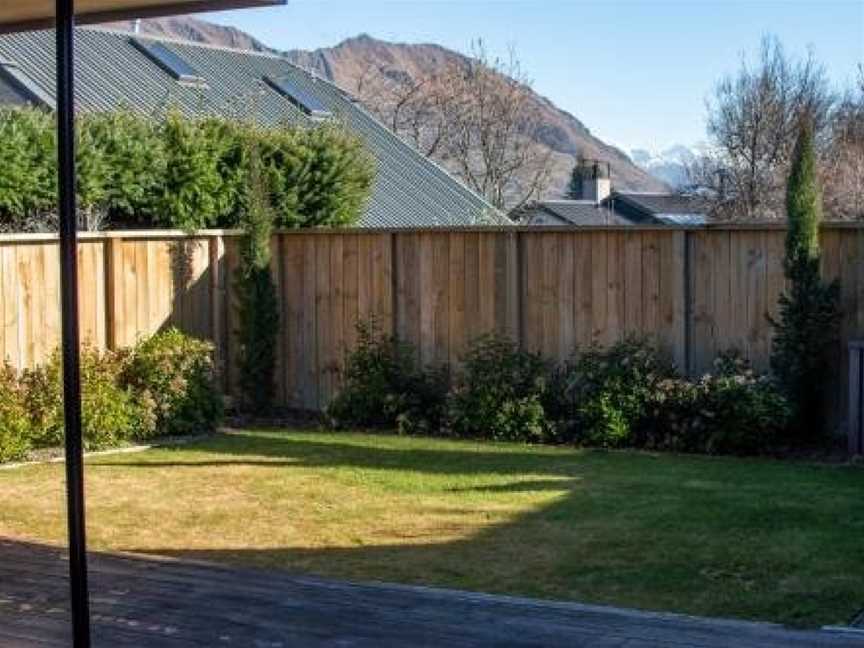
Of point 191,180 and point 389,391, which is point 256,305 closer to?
point 191,180

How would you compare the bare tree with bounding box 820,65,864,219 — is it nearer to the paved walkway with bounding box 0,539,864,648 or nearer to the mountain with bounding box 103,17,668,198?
the mountain with bounding box 103,17,668,198

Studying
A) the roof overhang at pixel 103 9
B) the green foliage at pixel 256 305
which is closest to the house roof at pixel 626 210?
the green foliage at pixel 256 305

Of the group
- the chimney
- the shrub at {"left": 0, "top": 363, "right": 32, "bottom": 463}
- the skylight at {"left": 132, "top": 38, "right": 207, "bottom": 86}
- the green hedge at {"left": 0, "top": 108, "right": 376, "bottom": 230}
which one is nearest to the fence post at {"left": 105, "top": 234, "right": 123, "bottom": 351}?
the green hedge at {"left": 0, "top": 108, "right": 376, "bottom": 230}

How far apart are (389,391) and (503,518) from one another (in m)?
4.63

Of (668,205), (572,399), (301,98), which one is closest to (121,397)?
(572,399)

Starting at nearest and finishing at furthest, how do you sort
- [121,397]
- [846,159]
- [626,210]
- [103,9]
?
[103,9] → [121,397] → [846,159] → [626,210]

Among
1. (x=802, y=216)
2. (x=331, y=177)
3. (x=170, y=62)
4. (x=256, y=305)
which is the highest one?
(x=170, y=62)

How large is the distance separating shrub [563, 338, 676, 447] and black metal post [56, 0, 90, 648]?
27.1ft

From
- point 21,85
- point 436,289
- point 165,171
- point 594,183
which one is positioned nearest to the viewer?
point 436,289

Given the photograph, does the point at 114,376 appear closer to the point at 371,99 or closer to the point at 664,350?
the point at 664,350

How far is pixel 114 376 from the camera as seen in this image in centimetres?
1146

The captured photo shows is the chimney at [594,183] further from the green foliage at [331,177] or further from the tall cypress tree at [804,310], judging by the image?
the tall cypress tree at [804,310]

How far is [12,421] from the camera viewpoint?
10523 millimetres

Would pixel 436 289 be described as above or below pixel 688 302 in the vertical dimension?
above
